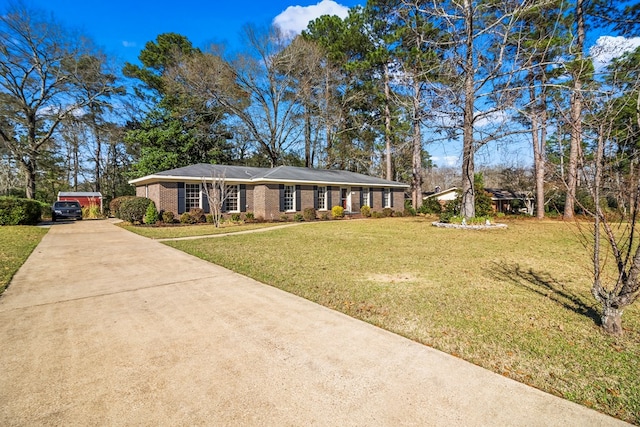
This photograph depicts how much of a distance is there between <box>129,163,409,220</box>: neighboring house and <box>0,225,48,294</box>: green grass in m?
6.06

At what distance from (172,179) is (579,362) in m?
16.8

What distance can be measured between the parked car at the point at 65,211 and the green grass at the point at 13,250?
998 centimetres

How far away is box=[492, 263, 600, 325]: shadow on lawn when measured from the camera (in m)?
3.99

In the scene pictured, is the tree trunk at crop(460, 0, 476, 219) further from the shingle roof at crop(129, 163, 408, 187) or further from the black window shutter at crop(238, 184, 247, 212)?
the black window shutter at crop(238, 184, 247, 212)

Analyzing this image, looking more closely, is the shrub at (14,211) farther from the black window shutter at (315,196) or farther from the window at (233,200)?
the black window shutter at (315,196)

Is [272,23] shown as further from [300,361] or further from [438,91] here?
[300,361]

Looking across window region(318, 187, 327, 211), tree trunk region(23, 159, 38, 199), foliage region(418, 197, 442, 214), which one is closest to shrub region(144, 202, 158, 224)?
window region(318, 187, 327, 211)

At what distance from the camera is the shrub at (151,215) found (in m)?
15.2

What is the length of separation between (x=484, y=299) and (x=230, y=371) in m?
3.56

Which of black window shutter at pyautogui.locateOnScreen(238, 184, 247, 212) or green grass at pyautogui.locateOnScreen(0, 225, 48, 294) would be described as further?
black window shutter at pyautogui.locateOnScreen(238, 184, 247, 212)

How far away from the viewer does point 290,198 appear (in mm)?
19156

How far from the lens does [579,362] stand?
2666 millimetres

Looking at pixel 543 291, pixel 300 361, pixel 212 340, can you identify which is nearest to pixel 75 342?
pixel 212 340

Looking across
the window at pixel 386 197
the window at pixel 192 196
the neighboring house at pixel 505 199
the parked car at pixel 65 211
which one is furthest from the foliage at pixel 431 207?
the parked car at pixel 65 211
